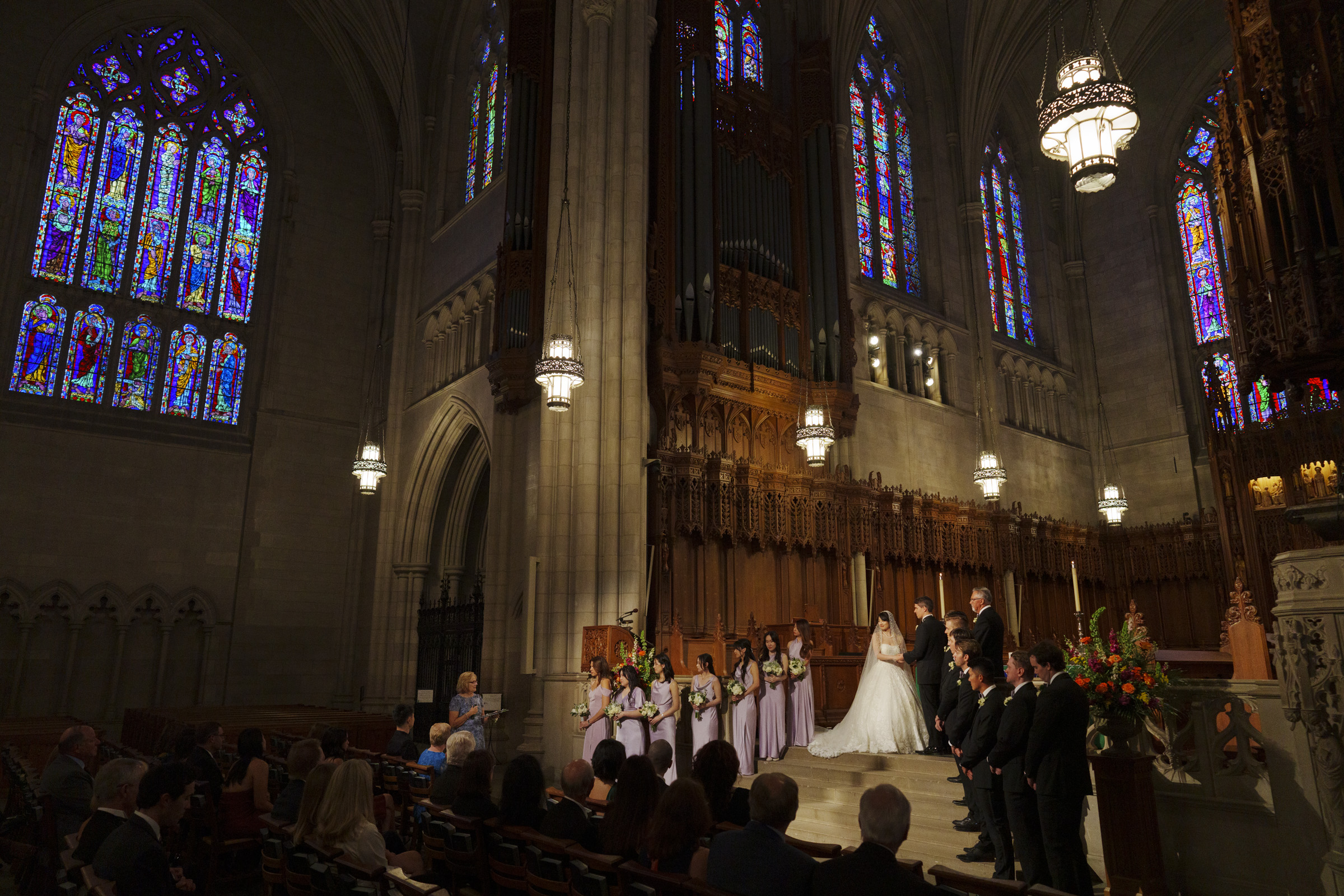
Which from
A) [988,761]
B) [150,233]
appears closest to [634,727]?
[988,761]

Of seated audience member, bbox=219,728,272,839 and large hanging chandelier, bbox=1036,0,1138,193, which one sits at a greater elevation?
large hanging chandelier, bbox=1036,0,1138,193

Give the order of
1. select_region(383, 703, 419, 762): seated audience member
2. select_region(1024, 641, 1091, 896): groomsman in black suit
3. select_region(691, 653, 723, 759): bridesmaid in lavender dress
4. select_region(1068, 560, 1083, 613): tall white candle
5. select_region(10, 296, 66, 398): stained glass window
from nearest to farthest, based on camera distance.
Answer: select_region(1024, 641, 1091, 896): groomsman in black suit < select_region(383, 703, 419, 762): seated audience member < select_region(691, 653, 723, 759): bridesmaid in lavender dress < select_region(1068, 560, 1083, 613): tall white candle < select_region(10, 296, 66, 398): stained glass window

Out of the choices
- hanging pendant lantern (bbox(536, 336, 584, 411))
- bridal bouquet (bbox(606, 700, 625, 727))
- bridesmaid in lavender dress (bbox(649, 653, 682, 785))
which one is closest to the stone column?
hanging pendant lantern (bbox(536, 336, 584, 411))

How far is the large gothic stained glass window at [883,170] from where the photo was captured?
65.3 feet

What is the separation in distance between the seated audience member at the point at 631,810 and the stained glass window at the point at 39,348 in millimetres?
17494

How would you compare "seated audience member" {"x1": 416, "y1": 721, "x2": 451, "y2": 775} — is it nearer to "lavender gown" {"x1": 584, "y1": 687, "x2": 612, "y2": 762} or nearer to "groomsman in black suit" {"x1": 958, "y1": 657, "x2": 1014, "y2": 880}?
"lavender gown" {"x1": 584, "y1": 687, "x2": 612, "y2": 762}

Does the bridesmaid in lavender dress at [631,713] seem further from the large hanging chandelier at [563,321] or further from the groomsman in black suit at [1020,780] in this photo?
the groomsman in black suit at [1020,780]

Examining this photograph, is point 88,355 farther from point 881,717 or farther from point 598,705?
point 881,717

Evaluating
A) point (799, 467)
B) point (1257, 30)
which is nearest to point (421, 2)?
point (799, 467)

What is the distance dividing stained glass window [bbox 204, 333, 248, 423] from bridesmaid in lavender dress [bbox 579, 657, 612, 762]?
41.6 ft

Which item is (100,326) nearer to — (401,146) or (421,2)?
(401,146)

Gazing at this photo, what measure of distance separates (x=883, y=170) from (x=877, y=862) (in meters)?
19.3

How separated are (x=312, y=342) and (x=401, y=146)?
16.0ft

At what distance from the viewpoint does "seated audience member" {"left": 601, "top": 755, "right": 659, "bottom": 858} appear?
4.30 meters
